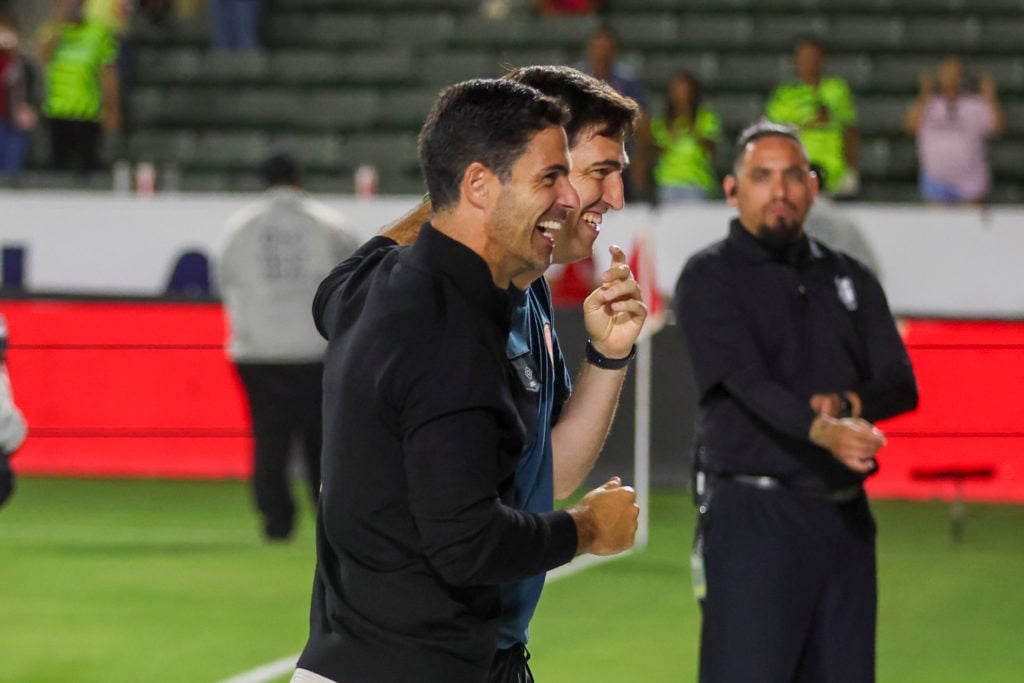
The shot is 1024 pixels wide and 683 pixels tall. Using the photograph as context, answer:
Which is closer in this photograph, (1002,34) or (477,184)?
(477,184)

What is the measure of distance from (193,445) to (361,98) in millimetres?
6577

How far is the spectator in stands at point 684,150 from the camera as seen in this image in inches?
632

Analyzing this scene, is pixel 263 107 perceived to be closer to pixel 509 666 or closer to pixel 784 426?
pixel 784 426

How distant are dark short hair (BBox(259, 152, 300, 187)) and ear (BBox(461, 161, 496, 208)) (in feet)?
25.4

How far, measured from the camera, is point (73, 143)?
18391mm

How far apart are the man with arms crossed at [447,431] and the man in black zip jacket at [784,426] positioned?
2.05 metres

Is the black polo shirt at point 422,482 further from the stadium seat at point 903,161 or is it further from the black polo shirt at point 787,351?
the stadium seat at point 903,161

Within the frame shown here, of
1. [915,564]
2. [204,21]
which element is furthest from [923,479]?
[204,21]

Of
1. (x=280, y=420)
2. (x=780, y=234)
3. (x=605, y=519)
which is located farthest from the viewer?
(x=280, y=420)

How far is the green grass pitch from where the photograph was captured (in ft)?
26.9

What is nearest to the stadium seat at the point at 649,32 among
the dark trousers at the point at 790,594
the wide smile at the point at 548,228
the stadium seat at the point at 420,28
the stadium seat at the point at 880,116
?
the stadium seat at the point at 420,28

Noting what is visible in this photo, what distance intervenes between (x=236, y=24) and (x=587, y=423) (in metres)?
16.5

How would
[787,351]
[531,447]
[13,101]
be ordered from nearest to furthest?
[531,447], [787,351], [13,101]

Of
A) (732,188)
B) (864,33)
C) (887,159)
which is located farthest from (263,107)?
(732,188)
